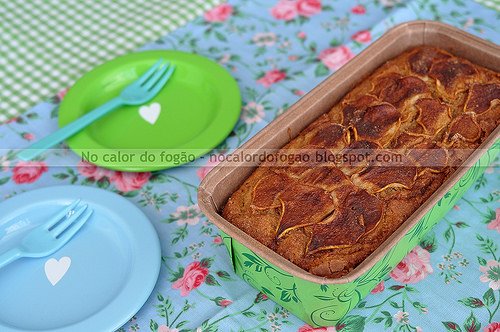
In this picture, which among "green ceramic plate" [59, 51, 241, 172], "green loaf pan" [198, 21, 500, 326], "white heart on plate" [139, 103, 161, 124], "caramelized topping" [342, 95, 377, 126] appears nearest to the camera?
"green loaf pan" [198, 21, 500, 326]

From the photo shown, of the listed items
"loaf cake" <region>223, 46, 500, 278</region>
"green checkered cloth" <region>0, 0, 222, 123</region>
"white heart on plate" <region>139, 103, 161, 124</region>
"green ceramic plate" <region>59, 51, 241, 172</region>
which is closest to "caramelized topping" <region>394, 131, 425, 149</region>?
"loaf cake" <region>223, 46, 500, 278</region>

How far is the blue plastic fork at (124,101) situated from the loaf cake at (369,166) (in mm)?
410

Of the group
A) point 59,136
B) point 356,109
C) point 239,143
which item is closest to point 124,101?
point 59,136

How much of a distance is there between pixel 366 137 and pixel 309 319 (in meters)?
0.32

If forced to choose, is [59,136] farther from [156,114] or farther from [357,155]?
[357,155]

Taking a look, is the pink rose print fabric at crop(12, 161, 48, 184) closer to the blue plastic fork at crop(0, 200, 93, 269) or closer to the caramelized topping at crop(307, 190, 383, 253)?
the blue plastic fork at crop(0, 200, 93, 269)

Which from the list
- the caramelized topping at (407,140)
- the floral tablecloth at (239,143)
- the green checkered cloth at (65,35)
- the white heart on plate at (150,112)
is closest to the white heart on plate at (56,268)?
the floral tablecloth at (239,143)

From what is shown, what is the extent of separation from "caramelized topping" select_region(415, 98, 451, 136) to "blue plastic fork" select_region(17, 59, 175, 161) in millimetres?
571

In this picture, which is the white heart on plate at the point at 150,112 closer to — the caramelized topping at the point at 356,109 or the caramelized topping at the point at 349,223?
the caramelized topping at the point at 356,109

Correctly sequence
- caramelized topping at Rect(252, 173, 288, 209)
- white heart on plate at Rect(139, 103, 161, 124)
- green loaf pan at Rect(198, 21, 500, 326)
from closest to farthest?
green loaf pan at Rect(198, 21, 500, 326) < caramelized topping at Rect(252, 173, 288, 209) < white heart on plate at Rect(139, 103, 161, 124)

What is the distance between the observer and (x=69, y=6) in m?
1.62

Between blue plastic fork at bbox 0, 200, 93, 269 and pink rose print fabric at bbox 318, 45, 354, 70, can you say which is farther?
pink rose print fabric at bbox 318, 45, 354, 70

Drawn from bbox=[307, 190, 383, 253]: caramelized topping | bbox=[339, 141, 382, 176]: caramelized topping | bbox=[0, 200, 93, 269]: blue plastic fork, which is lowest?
bbox=[0, 200, 93, 269]: blue plastic fork

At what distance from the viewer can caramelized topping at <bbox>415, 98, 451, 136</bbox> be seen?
3.32 feet
